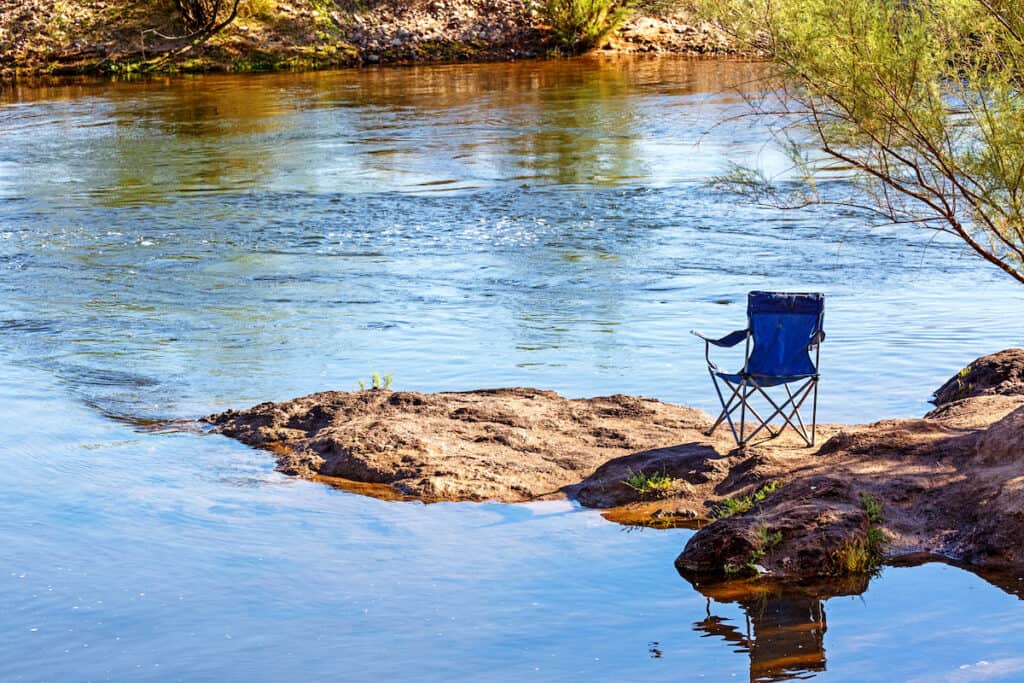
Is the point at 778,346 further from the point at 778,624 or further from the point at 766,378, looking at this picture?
the point at 778,624

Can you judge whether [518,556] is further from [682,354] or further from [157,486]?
[682,354]

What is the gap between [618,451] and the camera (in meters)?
8.32

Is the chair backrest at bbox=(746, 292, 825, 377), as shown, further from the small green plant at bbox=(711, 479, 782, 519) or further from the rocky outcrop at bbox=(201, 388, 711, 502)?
the small green plant at bbox=(711, 479, 782, 519)

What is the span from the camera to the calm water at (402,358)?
6012 millimetres

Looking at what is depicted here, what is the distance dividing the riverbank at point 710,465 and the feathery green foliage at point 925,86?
47.0 inches

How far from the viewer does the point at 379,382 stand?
1014 centimetres

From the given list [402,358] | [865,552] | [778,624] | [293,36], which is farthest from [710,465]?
[293,36]

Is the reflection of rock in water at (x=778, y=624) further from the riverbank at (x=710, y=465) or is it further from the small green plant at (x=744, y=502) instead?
the small green plant at (x=744, y=502)

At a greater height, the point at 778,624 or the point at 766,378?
the point at 766,378

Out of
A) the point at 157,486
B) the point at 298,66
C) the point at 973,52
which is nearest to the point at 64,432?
the point at 157,486

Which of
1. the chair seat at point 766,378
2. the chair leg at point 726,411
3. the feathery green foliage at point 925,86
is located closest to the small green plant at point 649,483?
the chair leg at point 726,411

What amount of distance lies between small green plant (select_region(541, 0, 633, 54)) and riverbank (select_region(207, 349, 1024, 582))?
25.8m

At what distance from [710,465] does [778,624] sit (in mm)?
1725

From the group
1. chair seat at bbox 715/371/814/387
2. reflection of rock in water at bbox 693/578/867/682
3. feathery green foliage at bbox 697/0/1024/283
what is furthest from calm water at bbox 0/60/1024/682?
feathery green foliage at bbox 697/0/1024/283
